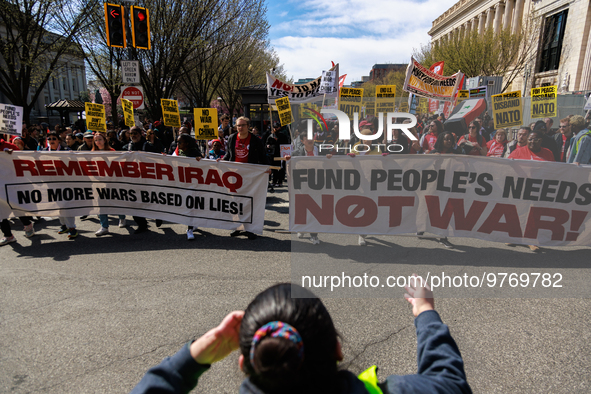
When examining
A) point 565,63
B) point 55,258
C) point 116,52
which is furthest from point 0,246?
point 565,63

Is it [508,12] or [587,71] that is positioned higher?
[508,12]

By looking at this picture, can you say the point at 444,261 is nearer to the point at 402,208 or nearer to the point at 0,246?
the point at 402,208

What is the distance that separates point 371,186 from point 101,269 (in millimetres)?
3886

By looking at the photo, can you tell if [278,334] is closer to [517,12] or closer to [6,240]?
[6,240]

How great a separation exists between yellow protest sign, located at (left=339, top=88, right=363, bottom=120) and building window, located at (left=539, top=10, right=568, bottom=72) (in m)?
33.3

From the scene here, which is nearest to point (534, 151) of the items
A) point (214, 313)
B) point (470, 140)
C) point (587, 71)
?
point (470, 140)

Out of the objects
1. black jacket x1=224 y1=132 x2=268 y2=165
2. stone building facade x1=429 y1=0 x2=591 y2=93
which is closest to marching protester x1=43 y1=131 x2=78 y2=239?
black jacket x1=224 y1=132 x2=268 y2=165

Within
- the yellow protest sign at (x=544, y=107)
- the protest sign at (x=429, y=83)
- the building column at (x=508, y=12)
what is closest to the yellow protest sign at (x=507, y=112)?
the yellow protest sign at (x=544, y=107)

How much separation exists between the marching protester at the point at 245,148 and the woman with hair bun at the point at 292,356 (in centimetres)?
531

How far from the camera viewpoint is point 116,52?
57.0 feet

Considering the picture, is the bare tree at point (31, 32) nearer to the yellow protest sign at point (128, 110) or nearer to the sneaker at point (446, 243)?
the yellow protest sign at point (128, 110)

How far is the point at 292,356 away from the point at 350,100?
13588 millimetres

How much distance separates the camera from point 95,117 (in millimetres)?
8672

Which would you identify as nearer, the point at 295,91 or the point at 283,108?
the point at 283,108
